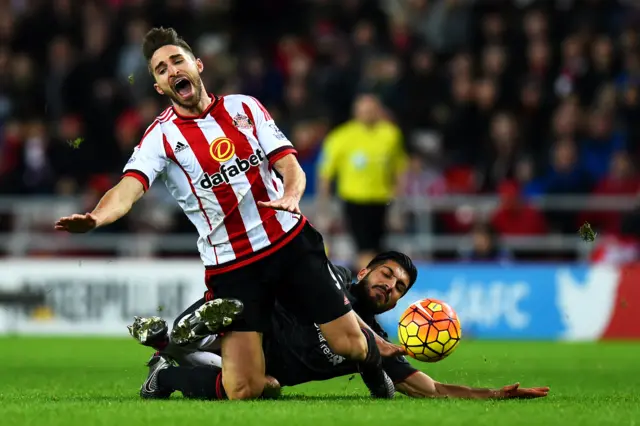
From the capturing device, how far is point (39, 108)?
16.2 m

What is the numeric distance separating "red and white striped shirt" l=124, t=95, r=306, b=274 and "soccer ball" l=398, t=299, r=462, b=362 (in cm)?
84

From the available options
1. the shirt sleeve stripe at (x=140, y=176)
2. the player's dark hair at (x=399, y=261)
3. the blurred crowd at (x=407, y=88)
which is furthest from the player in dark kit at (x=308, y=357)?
the blurred crowd at (x=407, y=88)

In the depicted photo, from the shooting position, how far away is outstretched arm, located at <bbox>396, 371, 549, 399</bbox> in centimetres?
680

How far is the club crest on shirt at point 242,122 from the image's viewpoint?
275 inches

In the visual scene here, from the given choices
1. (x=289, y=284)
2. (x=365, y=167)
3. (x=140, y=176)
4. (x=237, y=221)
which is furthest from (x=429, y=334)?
(x=365, y=167)

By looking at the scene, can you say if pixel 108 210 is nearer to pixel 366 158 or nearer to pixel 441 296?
pixel 366 158

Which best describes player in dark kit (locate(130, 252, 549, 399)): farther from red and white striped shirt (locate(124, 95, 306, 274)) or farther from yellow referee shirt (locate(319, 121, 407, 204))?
yellow referee shirt (locate(319, 121, 407, 204))

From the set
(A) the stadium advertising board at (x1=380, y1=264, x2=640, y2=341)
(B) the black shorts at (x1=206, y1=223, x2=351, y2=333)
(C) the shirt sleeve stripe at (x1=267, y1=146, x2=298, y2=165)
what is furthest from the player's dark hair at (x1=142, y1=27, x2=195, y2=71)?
(A) the stadium advertising board at (x1=380, y1=264, x2=640, y2=341)

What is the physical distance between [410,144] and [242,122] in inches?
329

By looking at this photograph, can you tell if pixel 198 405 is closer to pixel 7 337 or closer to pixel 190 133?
pixel 190 133

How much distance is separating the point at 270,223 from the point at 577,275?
7.51m

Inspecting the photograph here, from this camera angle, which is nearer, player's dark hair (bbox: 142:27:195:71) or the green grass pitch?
the green grass pitch

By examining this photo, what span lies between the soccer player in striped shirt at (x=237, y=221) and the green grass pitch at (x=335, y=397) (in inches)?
13.2

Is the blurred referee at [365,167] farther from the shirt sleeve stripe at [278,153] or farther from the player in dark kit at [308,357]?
the shirt sleeve stripe at [278,153]
